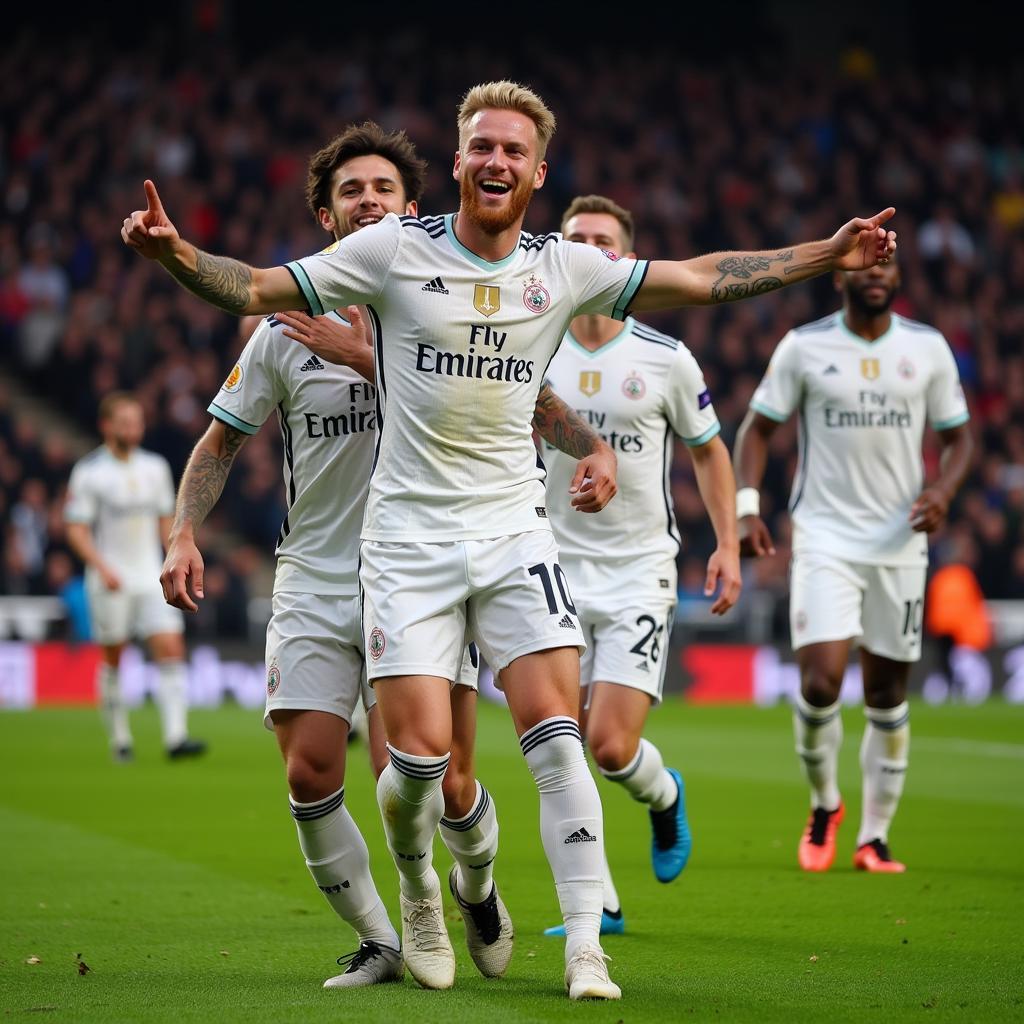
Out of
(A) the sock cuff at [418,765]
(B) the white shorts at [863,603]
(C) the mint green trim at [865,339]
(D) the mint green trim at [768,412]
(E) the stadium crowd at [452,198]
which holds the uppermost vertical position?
(E) the stadium crowd at [452,198]

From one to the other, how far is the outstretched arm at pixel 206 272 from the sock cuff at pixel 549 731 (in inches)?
52.8

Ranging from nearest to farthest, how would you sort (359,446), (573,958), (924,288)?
(573,958) < (359,446) < (924,288)

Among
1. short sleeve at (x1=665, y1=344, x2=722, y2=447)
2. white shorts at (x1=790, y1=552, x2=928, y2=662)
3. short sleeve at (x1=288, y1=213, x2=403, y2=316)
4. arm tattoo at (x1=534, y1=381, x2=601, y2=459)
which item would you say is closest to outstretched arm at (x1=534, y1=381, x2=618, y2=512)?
arm tattoo at (x1=534, y1=381, x2=601, y2=459)

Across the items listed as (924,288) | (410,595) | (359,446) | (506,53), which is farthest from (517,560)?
(506,53)

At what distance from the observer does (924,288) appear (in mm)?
26062

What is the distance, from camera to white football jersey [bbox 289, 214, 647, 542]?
5094mm

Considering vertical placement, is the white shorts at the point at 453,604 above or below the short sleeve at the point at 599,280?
below

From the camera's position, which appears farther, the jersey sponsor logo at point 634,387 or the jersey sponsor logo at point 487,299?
the jersey sponsor logo at point 634,387

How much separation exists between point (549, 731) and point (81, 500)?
9597 millimetres

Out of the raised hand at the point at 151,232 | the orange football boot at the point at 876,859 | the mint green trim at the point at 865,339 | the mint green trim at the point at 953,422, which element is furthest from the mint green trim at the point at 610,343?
the raised hand at the point at 151,232

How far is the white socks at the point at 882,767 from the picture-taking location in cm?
830

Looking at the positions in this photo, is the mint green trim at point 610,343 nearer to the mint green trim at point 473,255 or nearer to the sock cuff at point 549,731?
the mint green trim at point 473,255

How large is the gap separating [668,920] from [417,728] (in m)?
2.16

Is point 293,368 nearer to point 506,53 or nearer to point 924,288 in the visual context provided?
point 924,288
